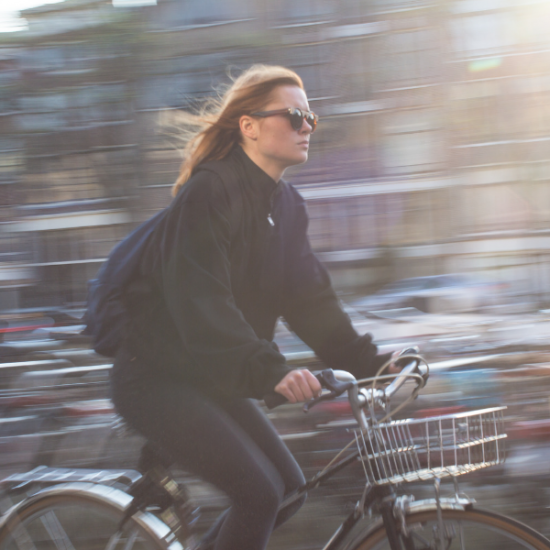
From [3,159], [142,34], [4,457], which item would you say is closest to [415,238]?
[142,34]

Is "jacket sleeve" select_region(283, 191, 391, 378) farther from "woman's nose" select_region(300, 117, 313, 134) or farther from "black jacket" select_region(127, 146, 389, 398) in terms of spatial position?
"woman's nose" select_region(300, 117, 313, 134)

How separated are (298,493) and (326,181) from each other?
264cm

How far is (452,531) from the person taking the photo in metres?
1.56

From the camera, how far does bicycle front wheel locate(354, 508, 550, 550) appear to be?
5.01ft

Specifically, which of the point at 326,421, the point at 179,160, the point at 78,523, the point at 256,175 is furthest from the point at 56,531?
the point at 179,160

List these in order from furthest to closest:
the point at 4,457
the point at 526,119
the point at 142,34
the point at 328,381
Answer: the point at 526,119 < the point at 142,34 < the point at 4,457 < the point at 328,381

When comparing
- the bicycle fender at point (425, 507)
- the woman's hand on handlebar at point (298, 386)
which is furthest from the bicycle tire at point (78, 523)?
the woman's hand on handlebar at point (298, 386)

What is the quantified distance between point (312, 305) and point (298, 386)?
580 millimetres

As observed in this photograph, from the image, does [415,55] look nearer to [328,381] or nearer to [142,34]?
[142,34]

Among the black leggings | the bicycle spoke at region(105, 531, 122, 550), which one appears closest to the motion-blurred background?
the bicycle spoke at region(105, 531, 122, 550)

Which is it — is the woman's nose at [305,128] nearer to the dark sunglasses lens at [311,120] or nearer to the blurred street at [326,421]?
the dark sunglasses lens at [311,120]

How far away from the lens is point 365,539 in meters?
1.60

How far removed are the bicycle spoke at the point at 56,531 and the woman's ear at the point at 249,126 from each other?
4.34ft

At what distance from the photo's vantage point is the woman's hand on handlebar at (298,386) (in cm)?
142
